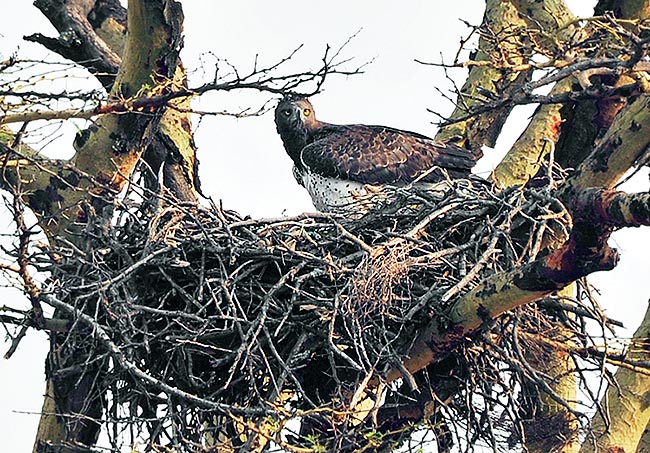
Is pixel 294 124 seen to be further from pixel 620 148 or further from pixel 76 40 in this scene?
pixel 620 148

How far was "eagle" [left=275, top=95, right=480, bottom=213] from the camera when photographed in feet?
25.2

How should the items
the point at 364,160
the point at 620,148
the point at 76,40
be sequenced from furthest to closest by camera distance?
1. the point at 364,160
2. the point at 76,40
3. the point at 620,148

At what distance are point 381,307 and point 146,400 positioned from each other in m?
1.26

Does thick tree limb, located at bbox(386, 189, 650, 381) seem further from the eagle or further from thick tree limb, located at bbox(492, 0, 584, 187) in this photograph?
thick tree limb, located at bbox(492, 0, 584, 187)

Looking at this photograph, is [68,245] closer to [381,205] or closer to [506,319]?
[381,205]

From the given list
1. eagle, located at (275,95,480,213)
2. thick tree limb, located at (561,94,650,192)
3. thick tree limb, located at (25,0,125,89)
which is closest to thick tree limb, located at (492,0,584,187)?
eagle, located at (275,95,480,213)

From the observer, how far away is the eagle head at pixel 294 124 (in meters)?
8.38

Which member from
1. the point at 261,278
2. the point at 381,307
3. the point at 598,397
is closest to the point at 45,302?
the point at 261,278

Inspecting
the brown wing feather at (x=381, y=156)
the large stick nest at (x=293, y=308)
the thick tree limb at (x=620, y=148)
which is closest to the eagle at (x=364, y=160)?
the brown wing feather at (x=381, y=156)

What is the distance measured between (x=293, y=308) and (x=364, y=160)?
2541 millimetres

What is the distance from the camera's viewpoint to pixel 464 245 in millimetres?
5309

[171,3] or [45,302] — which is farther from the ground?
[171,3]

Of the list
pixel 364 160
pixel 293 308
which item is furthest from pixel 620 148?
pixel 364 160

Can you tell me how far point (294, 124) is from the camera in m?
8.45
